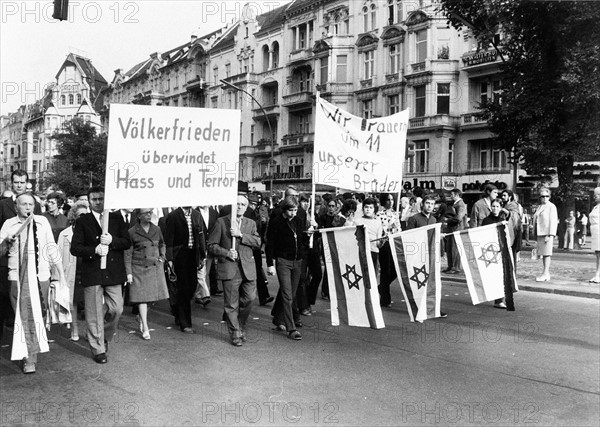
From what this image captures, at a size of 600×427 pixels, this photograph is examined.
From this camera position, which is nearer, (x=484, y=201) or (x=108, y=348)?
(x=108, y=348)

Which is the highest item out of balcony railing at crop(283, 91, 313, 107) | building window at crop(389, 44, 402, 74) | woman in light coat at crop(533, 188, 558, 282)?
building window at crop(389, 44, 402, 74)

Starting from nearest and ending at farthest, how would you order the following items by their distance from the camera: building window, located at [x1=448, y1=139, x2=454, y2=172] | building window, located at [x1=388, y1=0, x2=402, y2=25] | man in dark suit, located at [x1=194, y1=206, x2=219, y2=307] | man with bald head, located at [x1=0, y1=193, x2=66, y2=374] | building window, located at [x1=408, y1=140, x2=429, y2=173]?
1. man with bald head, located at [x1=0, y1=193, x2=66, y2=374]
2. man in dark suit, located at [x1=194, y1=206, x2=219, y2=307]
3. building window, located at [x1=448, y1=139, x2=454, y2=172]
4. building window, located at [x1=408, y1=140, x2=429, y2=173]
5. building window, located at [x1=388, y1=0, x2=402, y2=25]

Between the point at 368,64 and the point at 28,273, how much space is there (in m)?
39.4

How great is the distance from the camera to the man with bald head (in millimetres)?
5963

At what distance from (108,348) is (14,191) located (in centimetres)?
290

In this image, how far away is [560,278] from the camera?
13.0 meters

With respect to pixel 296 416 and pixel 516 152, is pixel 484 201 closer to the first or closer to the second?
pixel 296 416

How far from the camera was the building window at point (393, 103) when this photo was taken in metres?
40.6

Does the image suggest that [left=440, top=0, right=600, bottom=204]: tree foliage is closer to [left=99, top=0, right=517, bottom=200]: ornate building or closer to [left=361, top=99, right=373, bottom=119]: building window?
[left=99, top=0, right=517, bottom=200]: ornate building

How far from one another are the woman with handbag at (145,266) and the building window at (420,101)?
33.2 meters

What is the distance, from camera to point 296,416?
4.84m

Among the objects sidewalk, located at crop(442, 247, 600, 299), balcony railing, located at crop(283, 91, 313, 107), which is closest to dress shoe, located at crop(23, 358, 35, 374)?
sidewalk, located at crop(442, 247, 600, 299)

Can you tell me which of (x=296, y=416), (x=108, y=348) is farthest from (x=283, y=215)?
(x=296, y=416)

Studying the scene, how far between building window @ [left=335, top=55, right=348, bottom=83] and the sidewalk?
2954 cm
